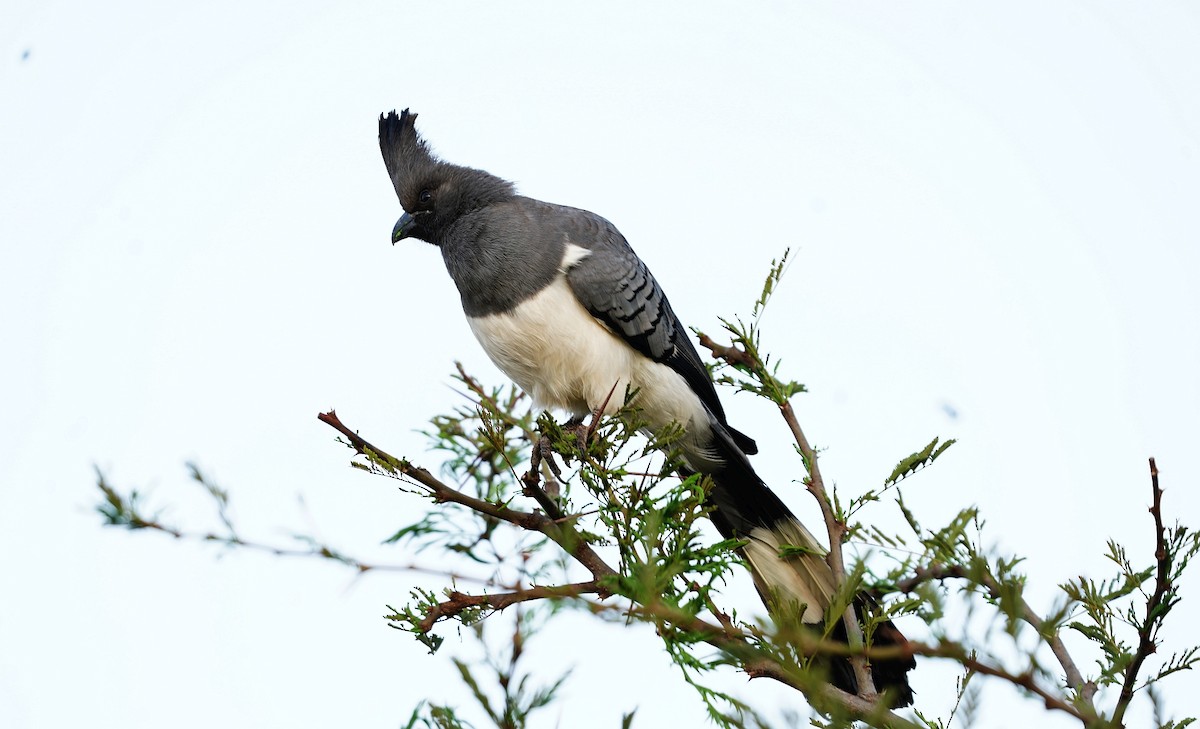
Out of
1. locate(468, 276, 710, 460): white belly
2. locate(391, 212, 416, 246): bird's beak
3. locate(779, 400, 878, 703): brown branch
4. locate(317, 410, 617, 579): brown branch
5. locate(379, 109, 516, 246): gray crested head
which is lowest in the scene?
locate(317, 410, 617, 579): brown branch

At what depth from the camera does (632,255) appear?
5.41 metres

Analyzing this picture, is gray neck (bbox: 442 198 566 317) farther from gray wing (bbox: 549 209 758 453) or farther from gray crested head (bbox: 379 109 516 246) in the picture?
gray crested head (bbox: 379 109 516 246)

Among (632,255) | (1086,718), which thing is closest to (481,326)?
(632,255)

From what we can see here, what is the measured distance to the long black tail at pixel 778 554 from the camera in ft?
13.6

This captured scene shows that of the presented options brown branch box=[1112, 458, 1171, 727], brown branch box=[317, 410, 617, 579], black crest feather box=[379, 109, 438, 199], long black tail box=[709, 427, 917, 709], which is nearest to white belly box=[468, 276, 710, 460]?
long black tail box=[709, 427, 917, 709]

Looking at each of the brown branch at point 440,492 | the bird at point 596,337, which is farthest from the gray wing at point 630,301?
the brown branch at point 440,492

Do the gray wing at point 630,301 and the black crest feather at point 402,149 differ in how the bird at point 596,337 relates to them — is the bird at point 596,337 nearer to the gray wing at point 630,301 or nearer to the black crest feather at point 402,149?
the gray wing at point 630,301

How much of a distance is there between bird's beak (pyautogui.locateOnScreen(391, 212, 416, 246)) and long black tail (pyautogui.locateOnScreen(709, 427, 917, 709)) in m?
1.93

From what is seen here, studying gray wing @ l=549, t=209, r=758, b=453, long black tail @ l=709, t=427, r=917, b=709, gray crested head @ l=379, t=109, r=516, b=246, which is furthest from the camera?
gray crested head @ l=379, t=109, r=516, b=246

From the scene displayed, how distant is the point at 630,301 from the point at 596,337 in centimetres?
27

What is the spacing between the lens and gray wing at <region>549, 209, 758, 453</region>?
5012 millimetres

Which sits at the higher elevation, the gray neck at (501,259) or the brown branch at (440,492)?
the gray neck at (501,259)

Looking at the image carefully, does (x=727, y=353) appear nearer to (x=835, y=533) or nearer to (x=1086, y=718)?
(x=835, y=533)

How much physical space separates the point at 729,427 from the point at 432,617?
237 cm
